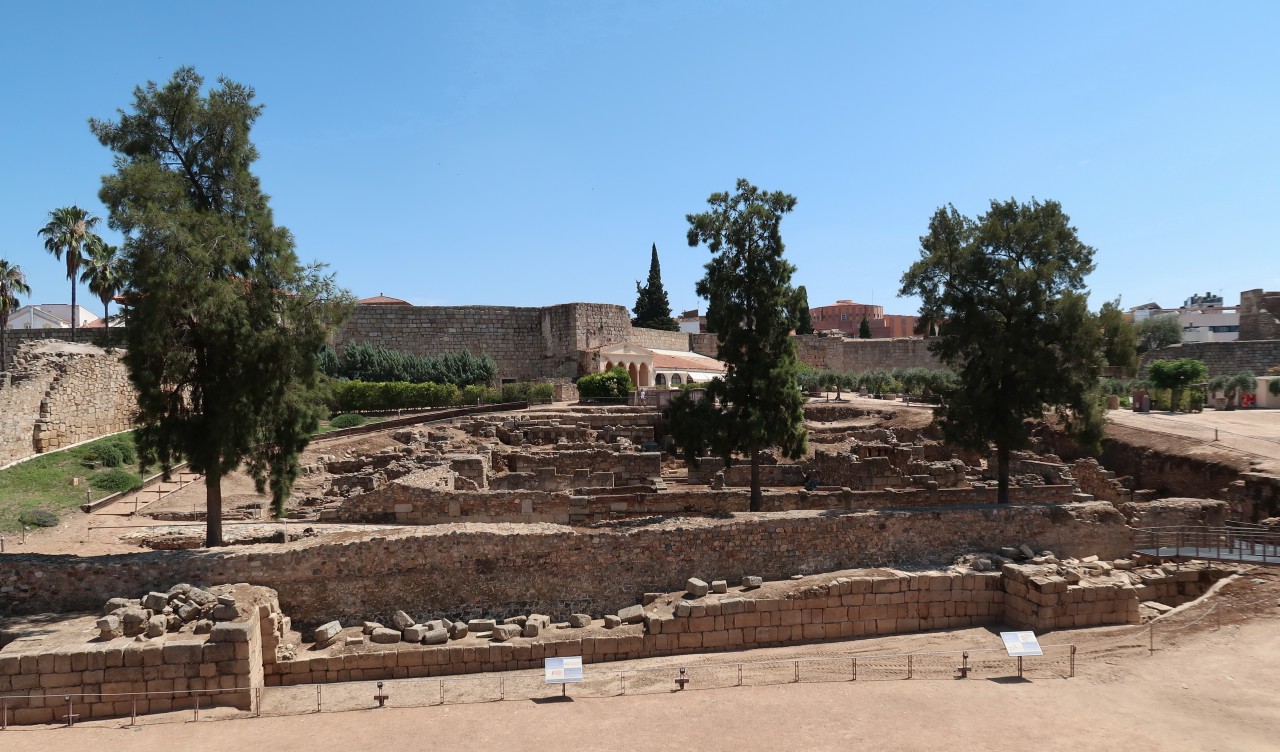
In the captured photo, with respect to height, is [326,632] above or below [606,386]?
below

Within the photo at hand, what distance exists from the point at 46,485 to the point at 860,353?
52865 mm

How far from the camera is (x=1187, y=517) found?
1734 centimetres

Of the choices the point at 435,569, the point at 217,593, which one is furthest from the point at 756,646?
the point at 217,593

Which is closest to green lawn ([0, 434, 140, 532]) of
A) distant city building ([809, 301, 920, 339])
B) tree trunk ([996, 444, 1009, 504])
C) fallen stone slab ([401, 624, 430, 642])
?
fallen stone slab ([401, 624, 430, 642])

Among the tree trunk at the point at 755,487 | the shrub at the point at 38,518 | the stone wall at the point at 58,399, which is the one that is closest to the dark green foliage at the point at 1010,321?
the tree trunk at the point at 755,487

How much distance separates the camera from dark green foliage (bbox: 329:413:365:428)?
3216 centimetres

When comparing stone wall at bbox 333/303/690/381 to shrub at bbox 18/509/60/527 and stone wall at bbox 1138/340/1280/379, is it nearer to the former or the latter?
shrub at bbox 18/509/60/527

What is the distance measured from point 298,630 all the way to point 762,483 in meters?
12.9

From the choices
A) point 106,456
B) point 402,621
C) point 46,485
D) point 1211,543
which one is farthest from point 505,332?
point 1211,543

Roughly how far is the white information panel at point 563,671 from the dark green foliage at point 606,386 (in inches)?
→ 1105

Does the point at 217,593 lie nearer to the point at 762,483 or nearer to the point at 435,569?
the point at 435,569

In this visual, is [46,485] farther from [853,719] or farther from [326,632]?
[853,719]

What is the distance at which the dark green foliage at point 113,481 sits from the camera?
20.4 m

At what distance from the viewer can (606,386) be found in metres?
39.0
